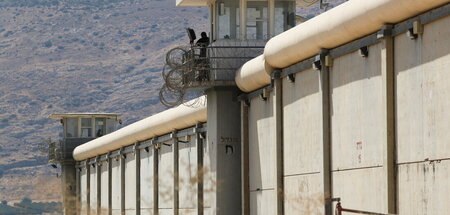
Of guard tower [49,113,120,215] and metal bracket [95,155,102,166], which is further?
guard tower [49,113,120,215]

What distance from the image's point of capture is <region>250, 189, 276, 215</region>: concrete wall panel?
27.9 m

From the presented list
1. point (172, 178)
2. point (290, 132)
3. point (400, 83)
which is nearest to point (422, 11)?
point (400, 83)

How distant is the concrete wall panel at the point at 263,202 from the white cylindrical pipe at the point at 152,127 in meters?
4.65

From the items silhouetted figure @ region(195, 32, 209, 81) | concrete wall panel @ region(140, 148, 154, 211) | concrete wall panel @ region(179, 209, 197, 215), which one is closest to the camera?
silhouetted figure @ region(195, 32, 209, 81)

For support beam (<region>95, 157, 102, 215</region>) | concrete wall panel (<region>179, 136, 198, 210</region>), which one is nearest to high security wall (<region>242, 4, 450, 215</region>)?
concrete wall panel (<region>179, 136, 198, 210</region>)

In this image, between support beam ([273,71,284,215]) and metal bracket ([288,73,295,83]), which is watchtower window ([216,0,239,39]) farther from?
metal bracket ([288,73,295,83])

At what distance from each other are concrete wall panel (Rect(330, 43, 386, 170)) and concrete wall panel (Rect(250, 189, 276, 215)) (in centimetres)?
475

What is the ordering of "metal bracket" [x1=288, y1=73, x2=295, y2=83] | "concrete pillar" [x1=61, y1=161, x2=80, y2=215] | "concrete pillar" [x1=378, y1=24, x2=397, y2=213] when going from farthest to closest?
1. "concrete pillar" [x1=61, y1=161, x2=80, y2=215]
2. "metal bracket" [x1=288, y1=73, x2=295, y2=83]
3. "concrete pillar" [x1=378, y1=24, x2=397, y2=213]

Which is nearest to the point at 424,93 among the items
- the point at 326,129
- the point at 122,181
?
the point at 326,129

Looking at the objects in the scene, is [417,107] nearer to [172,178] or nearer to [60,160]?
[172,178]

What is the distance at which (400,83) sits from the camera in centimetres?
1997

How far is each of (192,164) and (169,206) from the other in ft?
14.7

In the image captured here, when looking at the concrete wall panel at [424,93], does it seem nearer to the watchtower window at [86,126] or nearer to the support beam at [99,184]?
the support beam at [99,184]

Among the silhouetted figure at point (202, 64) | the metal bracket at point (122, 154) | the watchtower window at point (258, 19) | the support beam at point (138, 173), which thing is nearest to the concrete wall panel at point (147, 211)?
the support beam at point (138, 173)
